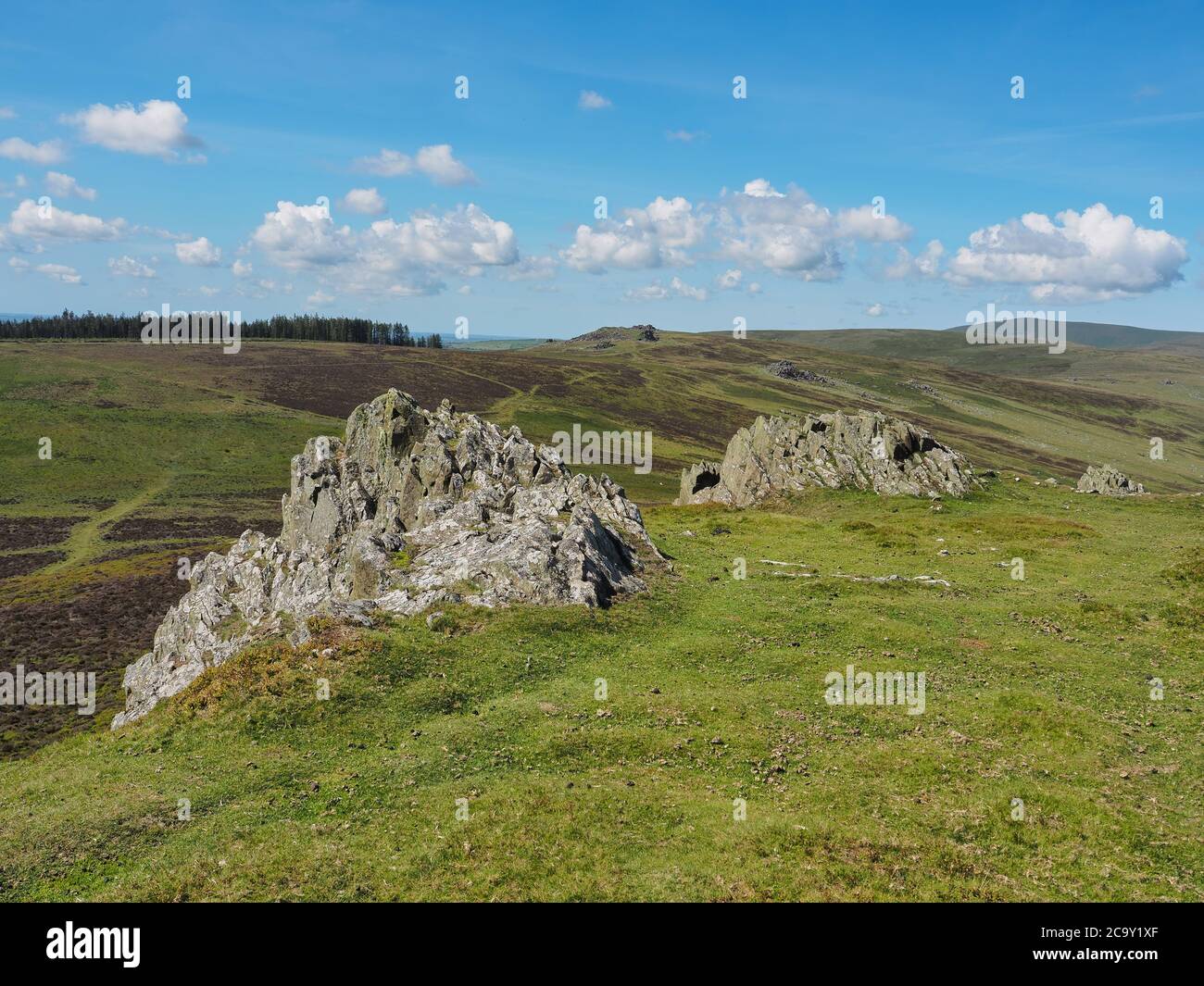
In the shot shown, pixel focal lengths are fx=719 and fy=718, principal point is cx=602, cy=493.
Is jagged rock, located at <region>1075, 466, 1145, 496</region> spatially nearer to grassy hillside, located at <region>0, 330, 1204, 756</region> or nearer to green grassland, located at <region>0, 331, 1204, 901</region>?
green grassland, located at <region>0, 331, 1204, 901</region>

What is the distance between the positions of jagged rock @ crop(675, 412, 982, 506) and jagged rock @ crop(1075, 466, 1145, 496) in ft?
58.5

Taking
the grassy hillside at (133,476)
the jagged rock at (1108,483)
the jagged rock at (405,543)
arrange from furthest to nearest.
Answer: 1. the jagged rock at (1108,483)
2. the grassy hillside at (133,476)
3. the jagged rock at (405,543)

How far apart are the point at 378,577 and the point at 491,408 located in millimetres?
→ 157678

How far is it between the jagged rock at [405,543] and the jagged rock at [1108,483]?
59.6m

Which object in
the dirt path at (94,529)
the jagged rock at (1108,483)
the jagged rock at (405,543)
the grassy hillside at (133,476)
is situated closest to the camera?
the jagged rock at (405,543)

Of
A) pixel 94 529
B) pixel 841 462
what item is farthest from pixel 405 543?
pixel 94 529

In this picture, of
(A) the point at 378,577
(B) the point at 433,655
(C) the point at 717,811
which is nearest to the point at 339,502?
(A) the point at 378,577

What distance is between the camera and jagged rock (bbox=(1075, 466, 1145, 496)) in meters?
76.8

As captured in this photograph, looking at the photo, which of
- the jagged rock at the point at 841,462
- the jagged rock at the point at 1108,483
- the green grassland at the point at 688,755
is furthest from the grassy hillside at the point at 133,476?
the jagged rock at the point at 1108,483

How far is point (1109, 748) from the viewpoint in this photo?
2298 cm

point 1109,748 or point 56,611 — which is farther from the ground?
point 1109,748

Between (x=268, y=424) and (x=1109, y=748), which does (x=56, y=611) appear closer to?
(x=1109, y=748)

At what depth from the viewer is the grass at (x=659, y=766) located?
16.6 m

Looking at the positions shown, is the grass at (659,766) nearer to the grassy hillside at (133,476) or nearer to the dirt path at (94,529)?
the grassy hillside at (133,476)
